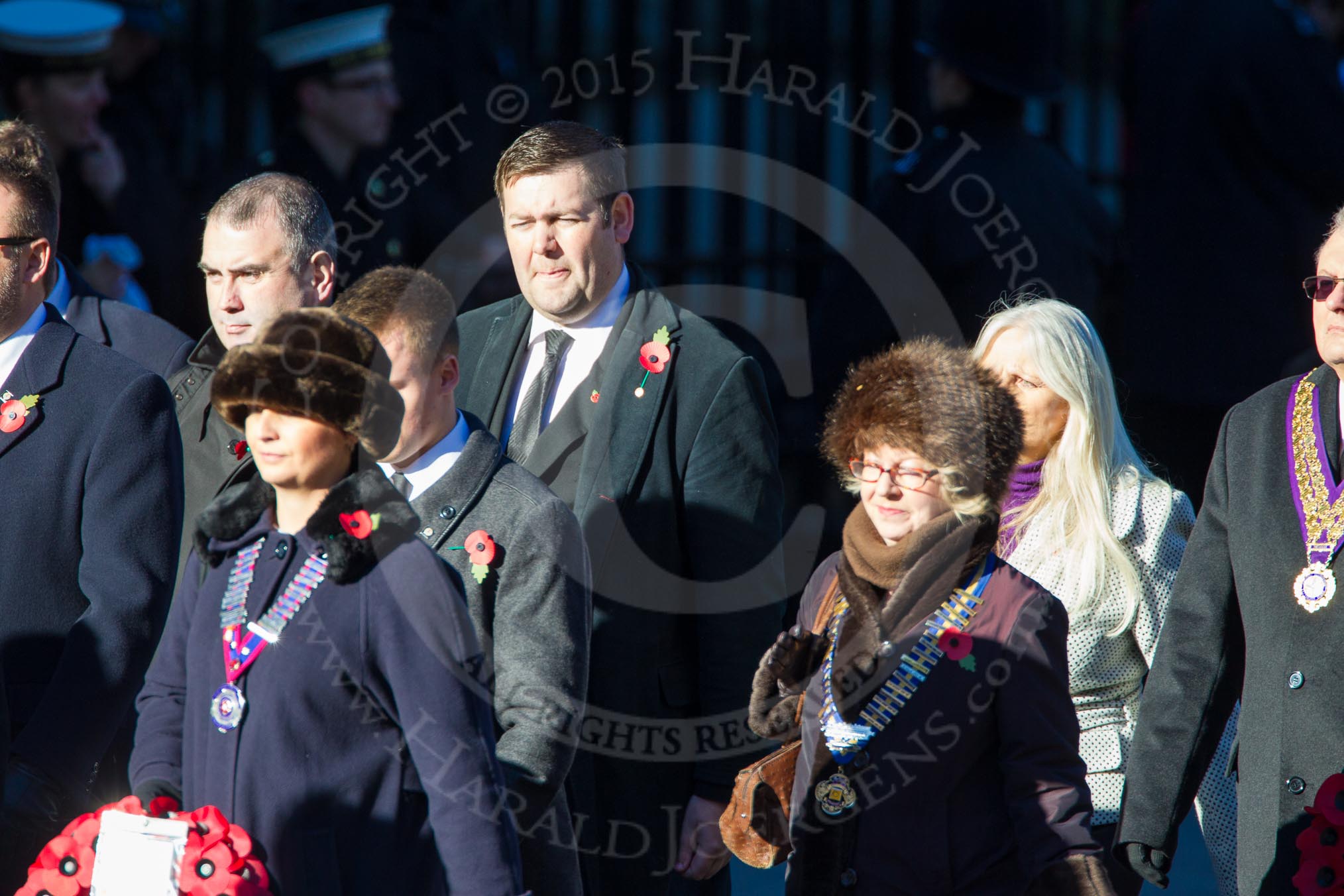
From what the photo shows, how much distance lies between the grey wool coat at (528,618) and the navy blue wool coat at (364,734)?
320mm

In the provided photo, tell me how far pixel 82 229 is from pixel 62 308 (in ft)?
6.88

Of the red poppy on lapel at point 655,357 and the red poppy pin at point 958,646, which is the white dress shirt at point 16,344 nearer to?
the red poppy on lapel at point 655,357

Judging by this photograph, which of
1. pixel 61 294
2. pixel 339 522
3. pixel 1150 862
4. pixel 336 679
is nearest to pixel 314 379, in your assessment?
pixel 339 522

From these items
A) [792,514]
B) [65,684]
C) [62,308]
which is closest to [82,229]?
[62,308]

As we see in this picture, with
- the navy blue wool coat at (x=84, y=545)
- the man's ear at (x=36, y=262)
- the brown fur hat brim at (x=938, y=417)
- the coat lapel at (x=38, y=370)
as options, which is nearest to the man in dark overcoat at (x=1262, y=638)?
the brown fur hat brim at (x=938, y=417)

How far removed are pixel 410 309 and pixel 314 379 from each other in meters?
0.57

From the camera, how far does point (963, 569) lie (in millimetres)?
2723

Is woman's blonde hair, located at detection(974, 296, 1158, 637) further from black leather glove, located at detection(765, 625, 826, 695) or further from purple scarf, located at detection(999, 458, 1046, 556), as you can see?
black leather glove, located at detection(765, 625, 826, 695)

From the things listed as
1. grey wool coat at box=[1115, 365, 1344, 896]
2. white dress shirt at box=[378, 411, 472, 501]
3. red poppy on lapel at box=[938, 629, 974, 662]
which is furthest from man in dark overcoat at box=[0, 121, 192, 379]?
grey wool coat at box=[1115, 365, 1344, 896]

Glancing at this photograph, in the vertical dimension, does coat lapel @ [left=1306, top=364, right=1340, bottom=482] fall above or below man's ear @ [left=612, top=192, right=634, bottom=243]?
below

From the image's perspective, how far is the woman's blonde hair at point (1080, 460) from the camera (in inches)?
132

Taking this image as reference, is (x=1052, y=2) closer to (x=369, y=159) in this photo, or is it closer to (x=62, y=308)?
(x=369, y=159)

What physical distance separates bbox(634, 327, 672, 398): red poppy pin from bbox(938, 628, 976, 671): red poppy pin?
0.94 meters

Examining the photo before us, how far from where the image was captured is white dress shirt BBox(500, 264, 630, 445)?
348 centimetres
